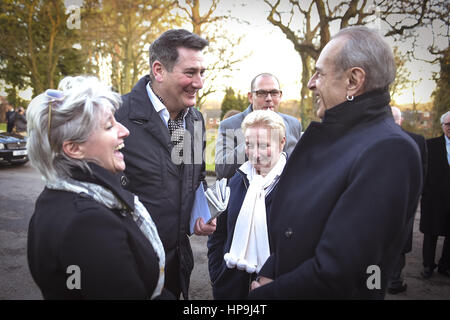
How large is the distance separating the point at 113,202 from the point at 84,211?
7.2 inches

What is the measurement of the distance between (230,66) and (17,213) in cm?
1031

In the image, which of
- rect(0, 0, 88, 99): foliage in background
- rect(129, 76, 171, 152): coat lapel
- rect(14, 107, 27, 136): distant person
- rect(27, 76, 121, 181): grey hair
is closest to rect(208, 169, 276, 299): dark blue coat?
rect(129, 76, 171, 152): coat lapel

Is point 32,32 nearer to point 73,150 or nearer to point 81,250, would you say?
point 73,150

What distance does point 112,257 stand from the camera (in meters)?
1.22

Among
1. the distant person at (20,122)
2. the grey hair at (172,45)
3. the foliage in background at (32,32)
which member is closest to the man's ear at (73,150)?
the grey hair at (172,45)

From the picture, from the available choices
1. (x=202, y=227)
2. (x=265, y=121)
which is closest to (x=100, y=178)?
(x=202, y=227)

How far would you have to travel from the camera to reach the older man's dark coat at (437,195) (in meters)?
4.15

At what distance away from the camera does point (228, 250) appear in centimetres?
224

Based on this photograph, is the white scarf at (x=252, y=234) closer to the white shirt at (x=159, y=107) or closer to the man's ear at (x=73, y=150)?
the white shirt at (x=159, y=107)

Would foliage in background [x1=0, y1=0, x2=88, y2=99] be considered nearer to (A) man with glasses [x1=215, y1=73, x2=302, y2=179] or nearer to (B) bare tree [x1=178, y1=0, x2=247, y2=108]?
(B) bare tree [x1=178, y1=0, x2=247, y2=108]

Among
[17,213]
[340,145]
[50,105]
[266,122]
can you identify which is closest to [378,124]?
[340,145]

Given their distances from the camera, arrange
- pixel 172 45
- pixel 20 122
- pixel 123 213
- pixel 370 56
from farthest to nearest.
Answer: pixel 20 122 → pixel 172 45 → pixel 123 213 → pixel 370 56

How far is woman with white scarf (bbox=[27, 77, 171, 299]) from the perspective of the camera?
1192mm

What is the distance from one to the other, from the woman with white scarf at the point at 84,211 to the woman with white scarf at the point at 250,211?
0.67 meters
